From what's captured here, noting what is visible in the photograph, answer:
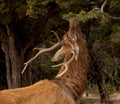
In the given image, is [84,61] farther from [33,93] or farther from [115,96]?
[115,96]

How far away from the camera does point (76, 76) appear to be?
8.44 m

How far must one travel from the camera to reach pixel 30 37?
16.5m

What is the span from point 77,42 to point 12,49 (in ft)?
25.6

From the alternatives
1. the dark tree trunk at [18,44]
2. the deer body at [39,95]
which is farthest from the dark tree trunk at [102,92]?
the deer body at [39,95]

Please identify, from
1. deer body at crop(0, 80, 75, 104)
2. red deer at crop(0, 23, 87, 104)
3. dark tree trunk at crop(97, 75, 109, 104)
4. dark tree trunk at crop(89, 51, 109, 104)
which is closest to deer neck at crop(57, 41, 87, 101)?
red deer at crop(0, 23, 87, 104)

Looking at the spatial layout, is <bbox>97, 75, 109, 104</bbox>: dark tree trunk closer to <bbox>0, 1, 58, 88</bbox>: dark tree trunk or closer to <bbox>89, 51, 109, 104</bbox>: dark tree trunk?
<bbox>89, 51, 109, 104</bbox>: dark tree trunk

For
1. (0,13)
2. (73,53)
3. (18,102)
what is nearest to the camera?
(18,102)

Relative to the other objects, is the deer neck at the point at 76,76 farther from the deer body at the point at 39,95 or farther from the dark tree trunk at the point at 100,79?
the dark tree trunk at the point at 100,79

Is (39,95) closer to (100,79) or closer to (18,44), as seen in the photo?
(18,44)

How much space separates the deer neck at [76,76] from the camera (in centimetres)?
831

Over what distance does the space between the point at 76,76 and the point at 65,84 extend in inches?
11.9

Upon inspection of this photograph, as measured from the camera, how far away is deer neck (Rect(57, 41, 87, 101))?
27.3 ft

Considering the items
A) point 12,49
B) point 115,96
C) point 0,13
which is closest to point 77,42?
point 0,13

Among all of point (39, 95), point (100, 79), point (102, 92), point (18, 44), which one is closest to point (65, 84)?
point (39, 95)
